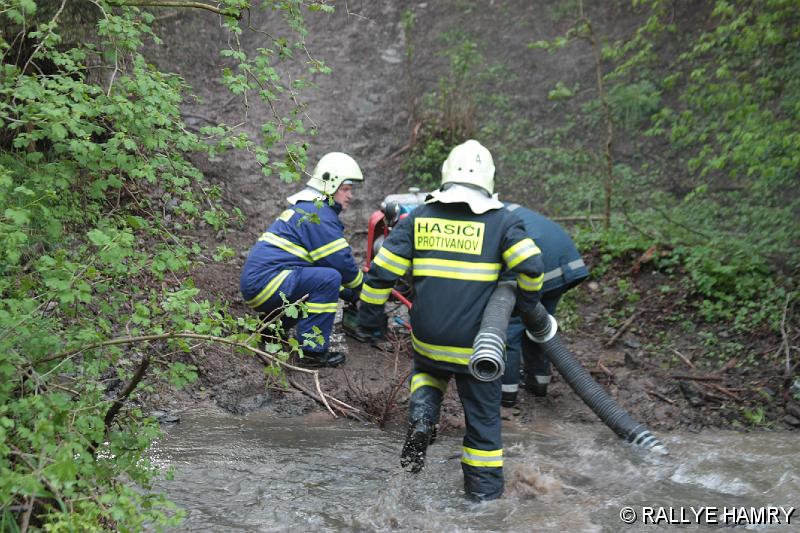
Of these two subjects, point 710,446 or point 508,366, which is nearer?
point 710,446

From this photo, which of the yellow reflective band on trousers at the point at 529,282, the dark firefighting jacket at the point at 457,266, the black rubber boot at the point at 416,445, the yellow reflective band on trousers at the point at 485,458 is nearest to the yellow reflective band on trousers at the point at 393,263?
the dark firefighting jacket at the point at 457,266

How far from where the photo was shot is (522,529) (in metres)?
3.99

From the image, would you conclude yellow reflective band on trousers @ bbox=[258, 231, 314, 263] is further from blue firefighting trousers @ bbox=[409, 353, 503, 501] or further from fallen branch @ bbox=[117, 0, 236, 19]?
fallen branch @ bbox=[117, 0, 236, 19]

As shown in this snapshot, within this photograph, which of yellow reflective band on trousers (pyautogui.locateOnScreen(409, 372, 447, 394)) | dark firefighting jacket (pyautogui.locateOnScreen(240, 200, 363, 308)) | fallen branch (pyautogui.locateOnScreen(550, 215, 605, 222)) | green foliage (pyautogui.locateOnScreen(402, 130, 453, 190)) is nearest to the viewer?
yellow reflective band on trousers (pyautogui.locateOnScreen(409, 372, 447, 394))

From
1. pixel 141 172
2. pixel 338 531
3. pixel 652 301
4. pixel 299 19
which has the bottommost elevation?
pixel 338 531

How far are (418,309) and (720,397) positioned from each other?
2806 millimetres

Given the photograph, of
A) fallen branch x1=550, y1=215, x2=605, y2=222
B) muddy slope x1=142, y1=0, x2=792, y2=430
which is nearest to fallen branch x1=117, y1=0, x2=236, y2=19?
muddy slope x1=142, y1=0, x2=792, y2=430

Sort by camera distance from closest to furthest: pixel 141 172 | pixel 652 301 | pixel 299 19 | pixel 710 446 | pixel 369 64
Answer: pixel 141 172 → pixel 299 19 → pixel 710 446 → pixel 652 301 → pixel 369 64

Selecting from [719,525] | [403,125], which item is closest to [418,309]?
[719,525]

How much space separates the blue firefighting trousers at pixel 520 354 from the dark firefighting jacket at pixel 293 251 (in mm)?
1563

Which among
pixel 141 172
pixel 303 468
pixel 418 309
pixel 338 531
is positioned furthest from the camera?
pixel 303 468

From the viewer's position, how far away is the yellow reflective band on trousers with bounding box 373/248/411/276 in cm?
430

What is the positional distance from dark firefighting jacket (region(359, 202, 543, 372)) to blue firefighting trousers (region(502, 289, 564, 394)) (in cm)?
131

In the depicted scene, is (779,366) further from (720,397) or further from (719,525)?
(719,525)
